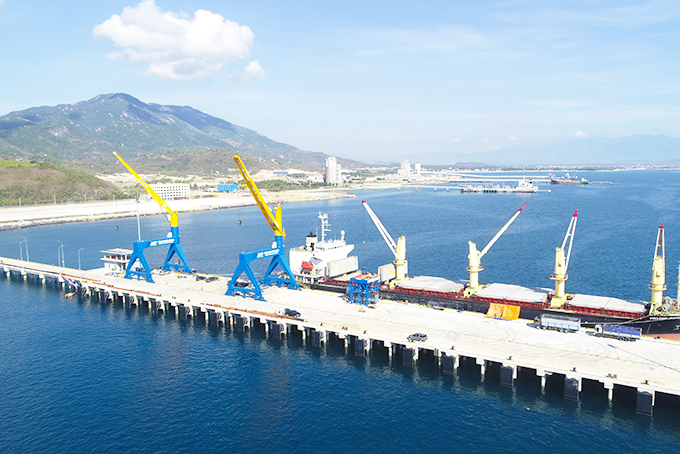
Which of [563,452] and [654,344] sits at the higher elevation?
[654,344]

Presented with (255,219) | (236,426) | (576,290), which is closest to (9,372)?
(236,426)

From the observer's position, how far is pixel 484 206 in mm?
175875

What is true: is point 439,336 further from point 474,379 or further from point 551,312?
point 551,312

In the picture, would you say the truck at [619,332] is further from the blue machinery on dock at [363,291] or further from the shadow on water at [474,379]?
the blue machinery on dock at [363,291]

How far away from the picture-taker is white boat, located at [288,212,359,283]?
190ft

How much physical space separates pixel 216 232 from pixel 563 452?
334ft

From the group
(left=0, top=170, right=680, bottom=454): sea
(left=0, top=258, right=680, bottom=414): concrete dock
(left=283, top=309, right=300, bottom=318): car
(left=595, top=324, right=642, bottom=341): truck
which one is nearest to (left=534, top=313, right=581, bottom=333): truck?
(left=0, top=258, right=680, bottom=414): concrete dock

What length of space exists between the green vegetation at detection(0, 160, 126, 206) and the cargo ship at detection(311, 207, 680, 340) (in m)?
160

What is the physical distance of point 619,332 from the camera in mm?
38094

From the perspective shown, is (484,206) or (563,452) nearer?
(563,452)

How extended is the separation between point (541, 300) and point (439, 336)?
11136mm

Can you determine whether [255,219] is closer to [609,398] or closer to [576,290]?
[576,290]

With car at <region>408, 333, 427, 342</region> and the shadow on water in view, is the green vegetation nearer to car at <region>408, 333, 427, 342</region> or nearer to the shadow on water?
the shadow on water

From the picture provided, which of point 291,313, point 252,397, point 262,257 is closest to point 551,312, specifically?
point 291,313
